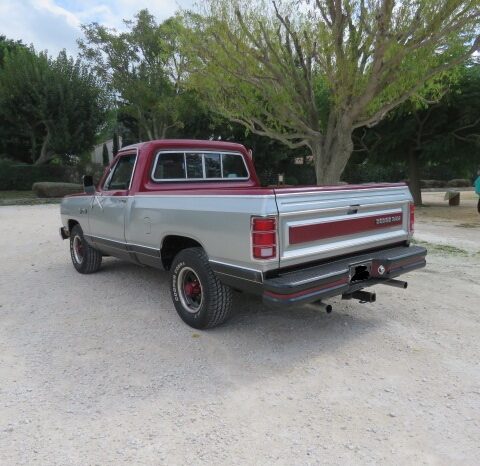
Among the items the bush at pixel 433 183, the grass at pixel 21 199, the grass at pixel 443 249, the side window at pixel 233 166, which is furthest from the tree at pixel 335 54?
the bush at pixel 433 183

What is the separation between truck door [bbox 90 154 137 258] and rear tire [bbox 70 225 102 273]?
1.94ft

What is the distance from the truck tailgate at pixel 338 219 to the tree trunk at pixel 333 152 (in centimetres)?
499

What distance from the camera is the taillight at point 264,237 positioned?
11.6 ft

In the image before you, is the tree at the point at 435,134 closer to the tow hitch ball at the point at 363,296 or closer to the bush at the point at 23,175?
the tow hitch ball at the point at 363,296

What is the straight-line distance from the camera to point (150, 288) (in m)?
6.09

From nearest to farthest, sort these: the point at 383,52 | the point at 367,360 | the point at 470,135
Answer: the point at 367,360 < the point at 383,52 < the point at 470,135

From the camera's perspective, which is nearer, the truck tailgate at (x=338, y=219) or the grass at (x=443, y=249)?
the truck tailgate at (x=338, y=219)

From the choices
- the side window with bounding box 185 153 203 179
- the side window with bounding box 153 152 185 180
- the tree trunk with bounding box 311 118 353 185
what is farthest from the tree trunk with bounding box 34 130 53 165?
the side window with bounding box 153 152 185 180

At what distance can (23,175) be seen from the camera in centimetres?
2534

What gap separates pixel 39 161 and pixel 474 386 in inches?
1099

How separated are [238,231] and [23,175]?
25105mm

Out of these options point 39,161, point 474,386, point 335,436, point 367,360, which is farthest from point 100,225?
point 39,161

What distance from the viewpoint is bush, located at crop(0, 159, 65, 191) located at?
24859 millimetres

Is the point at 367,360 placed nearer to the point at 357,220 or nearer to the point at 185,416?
the point at 357,220
